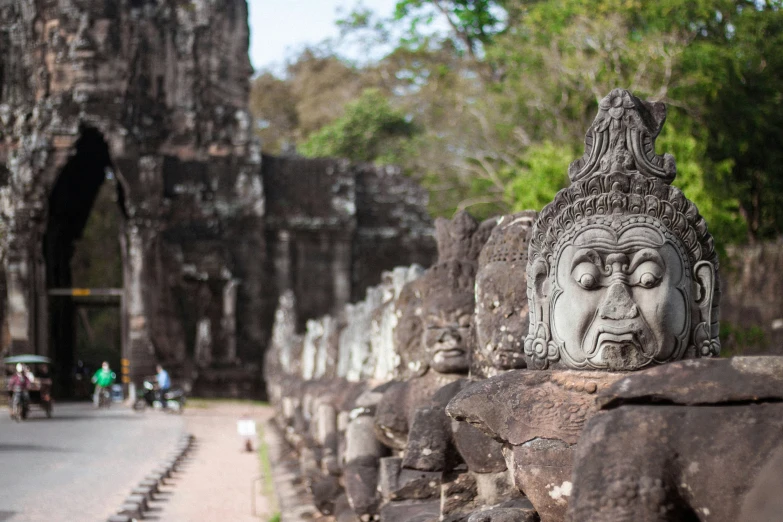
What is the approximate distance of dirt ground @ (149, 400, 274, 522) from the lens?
924cm

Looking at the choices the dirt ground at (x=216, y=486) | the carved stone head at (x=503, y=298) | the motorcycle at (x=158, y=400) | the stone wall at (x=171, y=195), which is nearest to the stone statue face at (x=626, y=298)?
the carved stone head at (x=503, y=298)

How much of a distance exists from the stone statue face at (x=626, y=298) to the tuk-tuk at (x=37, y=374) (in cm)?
1753

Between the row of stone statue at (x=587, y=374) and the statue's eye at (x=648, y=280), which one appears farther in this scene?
the statue's eye at (x=648, y=280)

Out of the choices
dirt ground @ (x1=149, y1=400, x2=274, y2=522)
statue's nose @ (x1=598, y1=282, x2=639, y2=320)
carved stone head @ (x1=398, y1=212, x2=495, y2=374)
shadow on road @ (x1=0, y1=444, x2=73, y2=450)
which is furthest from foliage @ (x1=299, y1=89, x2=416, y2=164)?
statue's nose @ (x1=598, y1=282, x2=639, y2=320)

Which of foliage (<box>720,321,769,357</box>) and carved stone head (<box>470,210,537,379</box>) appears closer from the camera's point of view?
carved stone head (<box>470,210,537,379</box>)

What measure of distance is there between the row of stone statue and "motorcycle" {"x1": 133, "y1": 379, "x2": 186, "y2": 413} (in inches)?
647

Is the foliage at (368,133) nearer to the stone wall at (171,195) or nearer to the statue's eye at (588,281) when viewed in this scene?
the stone wall at (171,195)

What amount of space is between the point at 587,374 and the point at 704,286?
554mm

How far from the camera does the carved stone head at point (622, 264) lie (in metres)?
3.84

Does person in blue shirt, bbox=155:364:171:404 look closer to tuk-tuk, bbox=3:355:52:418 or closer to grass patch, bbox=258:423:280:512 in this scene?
tuk-tuk, bbox=3:355:52:418

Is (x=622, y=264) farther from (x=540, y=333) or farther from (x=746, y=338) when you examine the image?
(x=746, y=338)

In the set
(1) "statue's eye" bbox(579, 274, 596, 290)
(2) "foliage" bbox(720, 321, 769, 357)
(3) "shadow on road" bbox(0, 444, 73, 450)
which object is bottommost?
(3) "shadow on road" bbox(0, 444, 73, 450)

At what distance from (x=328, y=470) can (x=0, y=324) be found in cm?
1938

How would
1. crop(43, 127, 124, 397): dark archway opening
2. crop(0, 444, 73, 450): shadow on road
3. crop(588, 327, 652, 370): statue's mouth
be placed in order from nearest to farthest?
crop(588, 327, 652, 370): statue's mouth → crop(0, 444, 73, 450): shadow on road → crop(43, 127, 124, 397): dark archway opening
